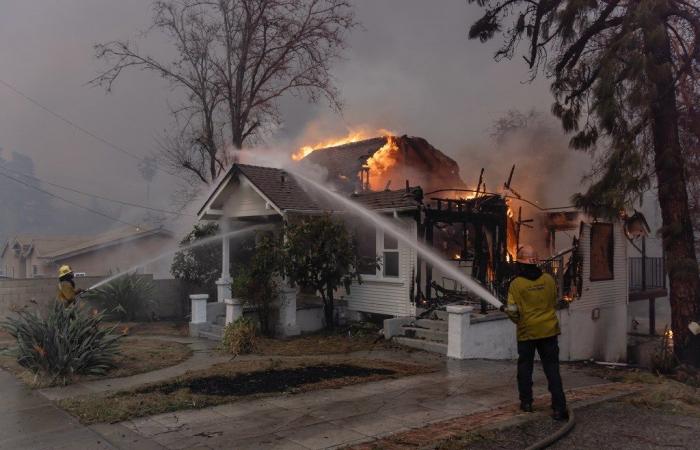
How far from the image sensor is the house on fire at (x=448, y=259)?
38.9ft

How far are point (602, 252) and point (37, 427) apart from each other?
567 inches

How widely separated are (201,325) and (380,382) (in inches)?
281

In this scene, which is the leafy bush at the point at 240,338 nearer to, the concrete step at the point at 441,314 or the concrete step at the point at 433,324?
the concrete step at the point at 433,324

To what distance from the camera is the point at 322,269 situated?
1236 centimetres

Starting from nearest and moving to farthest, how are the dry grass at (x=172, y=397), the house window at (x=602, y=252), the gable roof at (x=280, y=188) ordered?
the dry grass at (x=172, y=397)
the gable roof at (x=280, y=188)
the house window at (x=602, y=252)

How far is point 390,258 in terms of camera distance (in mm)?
13844

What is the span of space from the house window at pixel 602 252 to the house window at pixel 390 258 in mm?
5536

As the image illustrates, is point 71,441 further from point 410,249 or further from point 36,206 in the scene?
point 36,206

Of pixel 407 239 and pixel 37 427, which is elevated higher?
pixel 407 239

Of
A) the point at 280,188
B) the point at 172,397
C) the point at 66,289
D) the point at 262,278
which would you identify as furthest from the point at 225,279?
the point at 172,397

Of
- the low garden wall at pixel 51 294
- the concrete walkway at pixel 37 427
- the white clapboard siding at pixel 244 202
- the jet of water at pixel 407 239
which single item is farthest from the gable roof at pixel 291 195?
the concrete walkway at pixel 37 427

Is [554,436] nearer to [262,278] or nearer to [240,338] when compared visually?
[240,338]

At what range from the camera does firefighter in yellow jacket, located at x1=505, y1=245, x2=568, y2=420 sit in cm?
584

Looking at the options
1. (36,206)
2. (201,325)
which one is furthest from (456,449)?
(36,206)
